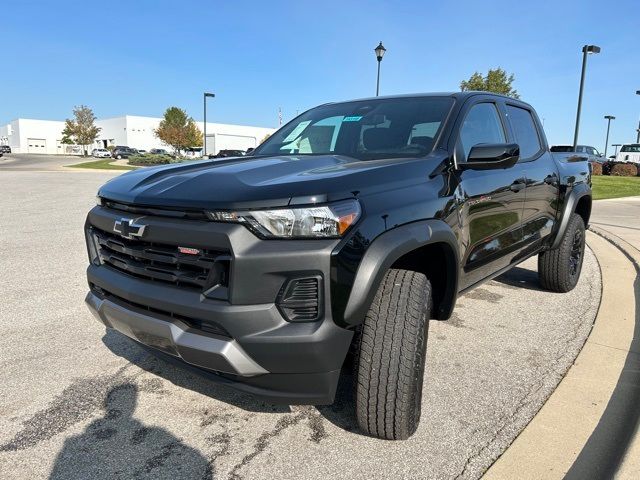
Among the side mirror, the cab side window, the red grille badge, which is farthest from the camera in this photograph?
the cab side window

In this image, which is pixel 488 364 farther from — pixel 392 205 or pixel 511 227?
pixel 392 205

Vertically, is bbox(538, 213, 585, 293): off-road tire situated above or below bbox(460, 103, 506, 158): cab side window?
below

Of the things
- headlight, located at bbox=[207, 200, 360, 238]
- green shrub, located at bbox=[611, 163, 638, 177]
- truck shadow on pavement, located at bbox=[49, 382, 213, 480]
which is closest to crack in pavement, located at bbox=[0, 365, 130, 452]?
truck shadow on pavement, located at bbox=[49, 382, 213, 480]

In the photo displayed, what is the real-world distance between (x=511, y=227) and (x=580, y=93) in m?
15.7

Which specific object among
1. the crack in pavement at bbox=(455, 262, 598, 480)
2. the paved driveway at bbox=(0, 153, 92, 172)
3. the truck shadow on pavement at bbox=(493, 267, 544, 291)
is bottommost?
the crack in pavement at bbox=(455, 262, 598, 480)

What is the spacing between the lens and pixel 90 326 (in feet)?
12.1

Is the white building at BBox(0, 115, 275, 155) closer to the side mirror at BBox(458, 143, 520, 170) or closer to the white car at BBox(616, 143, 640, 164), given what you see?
the white car at BBox(616, 143, 640, 164)

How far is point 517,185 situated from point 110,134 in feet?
328

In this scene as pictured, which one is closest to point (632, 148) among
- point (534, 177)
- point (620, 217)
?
point (620, 217)

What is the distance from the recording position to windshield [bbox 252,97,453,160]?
9.39 feet

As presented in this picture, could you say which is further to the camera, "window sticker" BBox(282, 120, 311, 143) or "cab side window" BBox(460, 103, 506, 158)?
"window sticker" BBox(282, 120, 311, 143)

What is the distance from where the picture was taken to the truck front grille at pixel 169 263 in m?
1.94

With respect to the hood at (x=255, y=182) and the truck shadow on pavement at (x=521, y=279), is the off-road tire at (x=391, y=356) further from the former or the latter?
the truck shadow on pavement at (x=521, y=279)

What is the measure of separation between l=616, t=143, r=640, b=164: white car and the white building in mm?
54357
